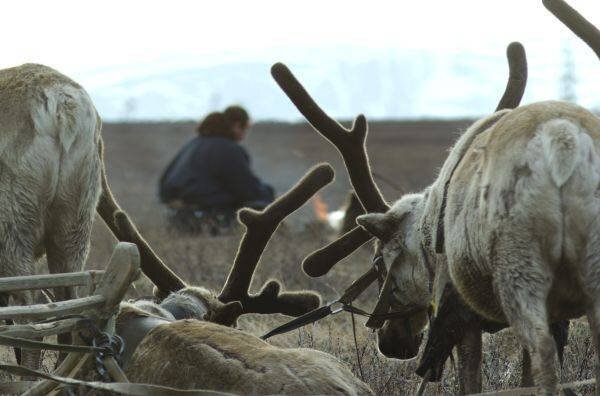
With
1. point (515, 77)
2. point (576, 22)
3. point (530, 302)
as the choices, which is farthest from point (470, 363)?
point (515, 77)

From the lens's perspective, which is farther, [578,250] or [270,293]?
[270,293]

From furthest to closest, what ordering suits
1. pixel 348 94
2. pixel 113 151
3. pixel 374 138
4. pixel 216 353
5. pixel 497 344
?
pixel 348 94
pixel 374 138
pixel 113 151
pixel 497 344
pixel 216 353

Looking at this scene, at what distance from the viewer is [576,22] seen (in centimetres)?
555

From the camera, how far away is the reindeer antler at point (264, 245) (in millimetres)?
6852

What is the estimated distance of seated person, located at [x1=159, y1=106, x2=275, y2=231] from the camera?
1638cm

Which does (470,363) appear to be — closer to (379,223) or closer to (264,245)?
(379,223)

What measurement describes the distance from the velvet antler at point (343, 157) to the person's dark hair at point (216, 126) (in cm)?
944

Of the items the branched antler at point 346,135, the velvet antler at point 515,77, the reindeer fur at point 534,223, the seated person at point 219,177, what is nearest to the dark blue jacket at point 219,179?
the seated person at point 219,177

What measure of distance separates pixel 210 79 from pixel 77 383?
136 m

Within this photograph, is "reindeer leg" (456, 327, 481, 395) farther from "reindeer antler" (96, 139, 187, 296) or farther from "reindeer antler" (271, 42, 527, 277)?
"reindeer antler" (96, 139, 187, 296)

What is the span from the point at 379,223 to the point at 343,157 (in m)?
1.05

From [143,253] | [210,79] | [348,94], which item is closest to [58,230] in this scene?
[143,253]

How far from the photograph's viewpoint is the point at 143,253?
6.94 meters

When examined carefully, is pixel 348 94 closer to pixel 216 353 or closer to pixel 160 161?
pixel 160 161
